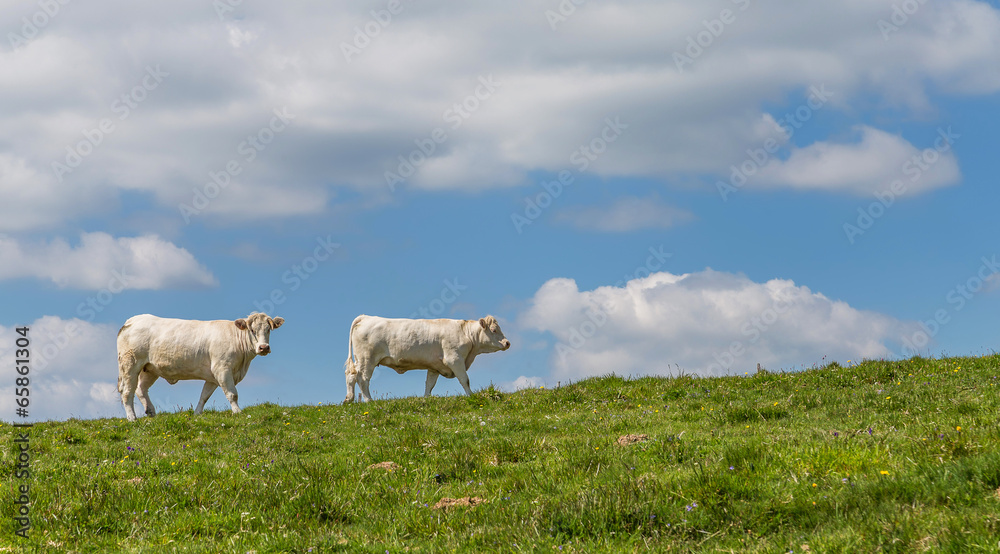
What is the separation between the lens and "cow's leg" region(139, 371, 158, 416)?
2138 cm

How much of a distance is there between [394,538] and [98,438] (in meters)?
10.2

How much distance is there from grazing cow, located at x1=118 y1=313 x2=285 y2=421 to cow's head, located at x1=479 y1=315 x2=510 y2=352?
303 inches

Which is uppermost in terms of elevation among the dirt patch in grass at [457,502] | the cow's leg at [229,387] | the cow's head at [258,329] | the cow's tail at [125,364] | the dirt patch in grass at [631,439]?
the cow's head at [258,329]

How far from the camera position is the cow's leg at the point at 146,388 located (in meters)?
21.4

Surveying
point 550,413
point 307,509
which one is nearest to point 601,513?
point 307,509

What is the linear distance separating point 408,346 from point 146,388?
25.9 feet

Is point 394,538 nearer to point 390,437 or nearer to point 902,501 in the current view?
point 902,501

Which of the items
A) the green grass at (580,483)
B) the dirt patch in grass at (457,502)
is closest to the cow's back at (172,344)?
the green grass at (580,483)

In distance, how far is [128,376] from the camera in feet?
69.6

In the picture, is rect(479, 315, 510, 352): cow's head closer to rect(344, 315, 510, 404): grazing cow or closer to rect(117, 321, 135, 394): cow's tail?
rect(344, 315, 510, 404): grazing cow

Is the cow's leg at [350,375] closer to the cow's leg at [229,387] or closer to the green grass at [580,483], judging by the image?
the cow's leg at [229,387]

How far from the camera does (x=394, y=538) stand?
21.8 feet

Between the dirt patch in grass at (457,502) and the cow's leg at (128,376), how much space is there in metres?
16.6

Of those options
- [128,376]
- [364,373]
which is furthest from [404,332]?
[128,376]
